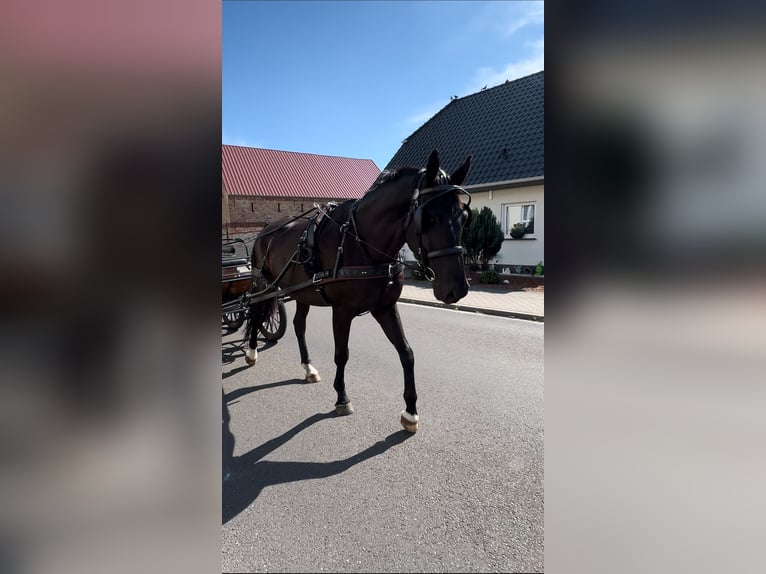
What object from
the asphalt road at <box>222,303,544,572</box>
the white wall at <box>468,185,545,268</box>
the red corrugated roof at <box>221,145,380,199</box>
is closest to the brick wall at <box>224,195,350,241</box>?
the red corrugated roof at <box>221,145,380,199</box>

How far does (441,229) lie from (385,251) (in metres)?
0.66

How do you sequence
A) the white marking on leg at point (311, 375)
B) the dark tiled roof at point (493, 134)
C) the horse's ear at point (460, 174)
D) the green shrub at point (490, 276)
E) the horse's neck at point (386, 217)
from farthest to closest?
1. the dark tiled roof at point (493, 134)
2. the green shrub at point (490, 276)
3. the white marking on leg at point (311, 375)
4. the horse's neck at point (386, 217)
5. the horse's ear at point (460, 174)

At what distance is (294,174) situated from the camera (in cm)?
2688

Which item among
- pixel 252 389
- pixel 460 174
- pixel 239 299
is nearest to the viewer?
pixel 460 174

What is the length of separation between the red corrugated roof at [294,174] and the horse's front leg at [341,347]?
21595 mm

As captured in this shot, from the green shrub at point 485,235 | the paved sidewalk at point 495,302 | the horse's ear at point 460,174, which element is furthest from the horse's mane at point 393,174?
the green shrub at point 485,235

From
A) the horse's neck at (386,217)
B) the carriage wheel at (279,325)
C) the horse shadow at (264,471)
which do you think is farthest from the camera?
the carriage wheel at (279,325)

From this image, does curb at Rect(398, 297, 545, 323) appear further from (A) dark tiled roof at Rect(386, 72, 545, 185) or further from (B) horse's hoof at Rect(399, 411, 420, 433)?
(A) dark tiled roof at Rect(386, 72, 545, 185)

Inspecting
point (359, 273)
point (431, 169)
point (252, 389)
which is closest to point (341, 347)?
point (359, 273)

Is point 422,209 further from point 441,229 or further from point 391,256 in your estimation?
point 391,256

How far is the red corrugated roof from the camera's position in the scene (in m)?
25.2

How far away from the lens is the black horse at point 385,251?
2340 mm

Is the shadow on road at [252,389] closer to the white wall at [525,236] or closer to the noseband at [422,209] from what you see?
the noseband at [422,209]
